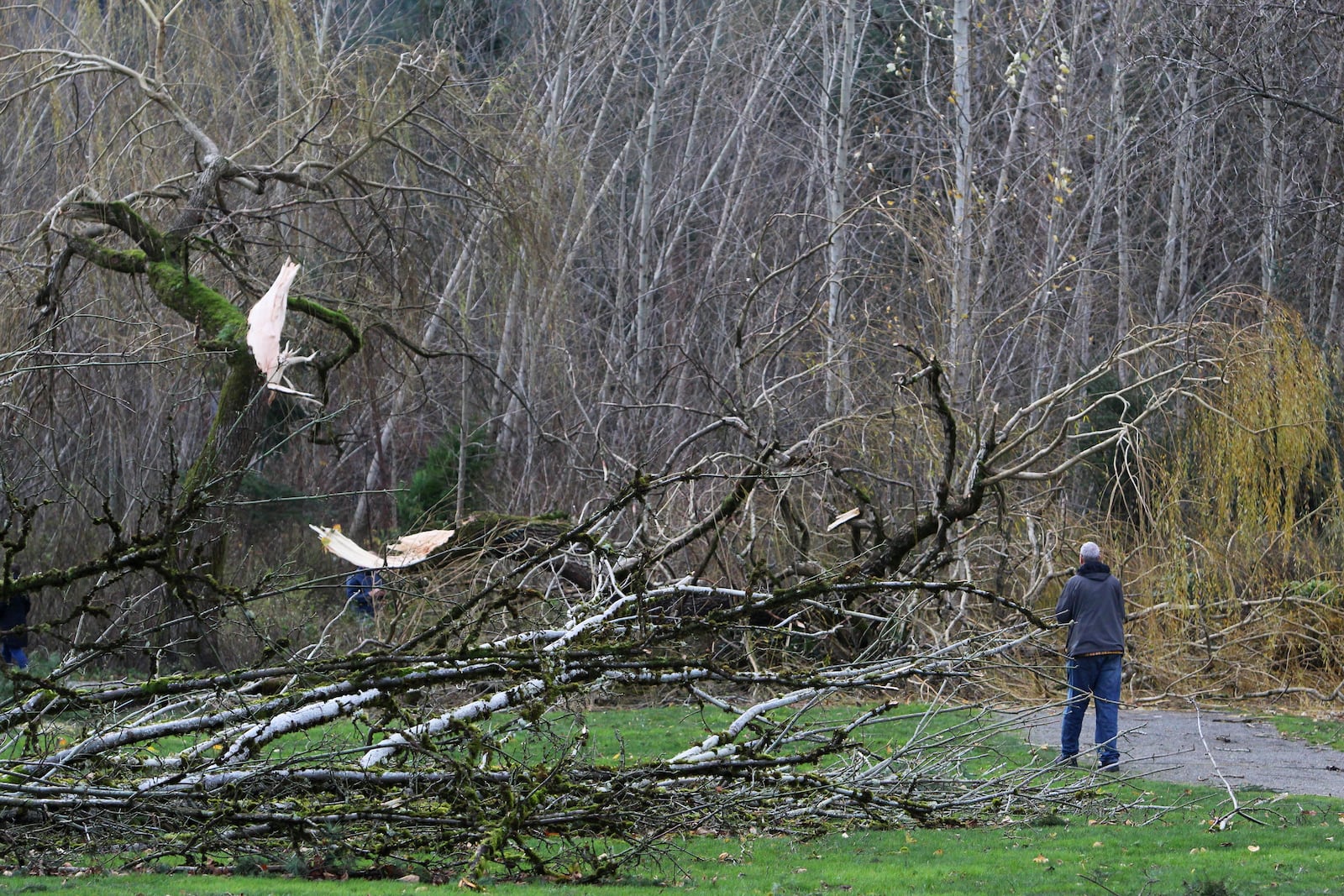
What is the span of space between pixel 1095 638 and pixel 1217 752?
2.51 meters

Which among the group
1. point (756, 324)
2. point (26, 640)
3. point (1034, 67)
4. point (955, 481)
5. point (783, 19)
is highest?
point (783, 19)

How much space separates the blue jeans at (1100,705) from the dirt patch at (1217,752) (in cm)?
22

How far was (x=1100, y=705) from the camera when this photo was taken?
11.0 metres

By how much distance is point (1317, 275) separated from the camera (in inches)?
952

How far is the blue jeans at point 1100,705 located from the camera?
35.6ft

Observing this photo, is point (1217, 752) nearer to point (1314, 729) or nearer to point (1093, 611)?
point (1314, 729)

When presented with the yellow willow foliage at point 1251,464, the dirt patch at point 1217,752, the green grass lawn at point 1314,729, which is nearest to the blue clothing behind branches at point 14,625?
the dirt patch at point 1217,752

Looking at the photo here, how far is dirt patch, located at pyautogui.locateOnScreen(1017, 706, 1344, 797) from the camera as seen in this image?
10805 mm

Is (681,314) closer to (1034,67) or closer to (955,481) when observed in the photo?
(1034,67)

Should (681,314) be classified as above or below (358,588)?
above

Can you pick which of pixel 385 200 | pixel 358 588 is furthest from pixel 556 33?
pixel 358 588

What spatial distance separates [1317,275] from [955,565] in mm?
11955

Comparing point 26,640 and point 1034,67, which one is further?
point 1034,67

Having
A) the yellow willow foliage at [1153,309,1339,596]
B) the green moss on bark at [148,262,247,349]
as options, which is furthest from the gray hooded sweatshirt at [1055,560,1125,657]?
the green moss on bark at [148,262,247,349]
